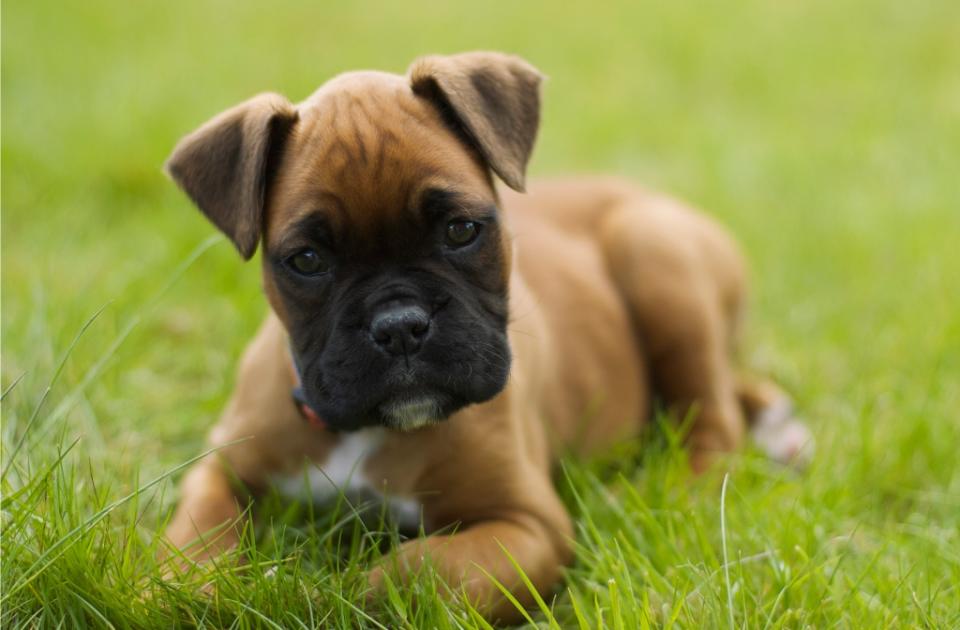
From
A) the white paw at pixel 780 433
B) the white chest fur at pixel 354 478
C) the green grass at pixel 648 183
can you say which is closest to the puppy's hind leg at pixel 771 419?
the white paw at pixel 780 433

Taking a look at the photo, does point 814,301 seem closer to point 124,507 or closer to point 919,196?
point 919,196

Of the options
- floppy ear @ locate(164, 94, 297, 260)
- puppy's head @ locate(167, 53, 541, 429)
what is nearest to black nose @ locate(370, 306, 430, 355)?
puppy's head @ locate(167, 53, 541, 429)

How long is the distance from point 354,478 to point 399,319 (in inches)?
37.3

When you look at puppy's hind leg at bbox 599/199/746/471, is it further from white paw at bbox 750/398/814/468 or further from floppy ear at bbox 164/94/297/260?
floppy ear at bbox 164/94/297/260

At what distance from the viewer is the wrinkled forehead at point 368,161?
3689 millimetres

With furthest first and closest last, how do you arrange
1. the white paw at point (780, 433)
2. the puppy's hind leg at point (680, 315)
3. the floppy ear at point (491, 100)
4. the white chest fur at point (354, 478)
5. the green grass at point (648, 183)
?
the puppy's hind leg at point (680, 315), the white paw at point (780, 433), the white chest fur at point (354, 478), the floppy ear at point (491, 100), the green grass at point (648, 183)

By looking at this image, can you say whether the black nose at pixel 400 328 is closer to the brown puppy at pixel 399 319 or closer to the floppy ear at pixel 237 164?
the brown puppy at pixel 399 319

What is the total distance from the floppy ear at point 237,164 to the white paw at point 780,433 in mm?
2769

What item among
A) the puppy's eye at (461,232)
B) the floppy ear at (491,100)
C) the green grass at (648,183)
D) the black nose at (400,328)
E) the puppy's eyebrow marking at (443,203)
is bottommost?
the green grass at (648,183)

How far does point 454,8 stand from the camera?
498 inches

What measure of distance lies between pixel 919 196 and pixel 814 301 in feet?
6.26

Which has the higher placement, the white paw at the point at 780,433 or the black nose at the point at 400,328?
the black nose at the point at 400,328

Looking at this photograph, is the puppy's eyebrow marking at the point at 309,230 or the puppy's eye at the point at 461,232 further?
the puppy's eye at the point at 461,232

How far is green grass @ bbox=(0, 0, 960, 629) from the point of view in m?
3.51
